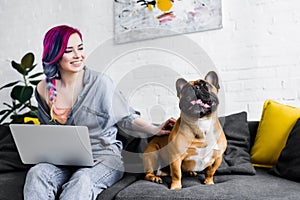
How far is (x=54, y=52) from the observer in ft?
5.78

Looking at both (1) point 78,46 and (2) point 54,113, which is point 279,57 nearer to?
(1) point 78,46

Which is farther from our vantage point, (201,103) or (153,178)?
(153,178)

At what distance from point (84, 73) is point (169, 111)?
84cm

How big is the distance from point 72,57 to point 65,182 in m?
0.61

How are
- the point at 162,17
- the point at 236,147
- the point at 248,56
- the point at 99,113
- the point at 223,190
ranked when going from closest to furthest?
the point at 223,190 → the point at 99,113 → the point at 236,147 → the point at 248,56 → the point at 162,17

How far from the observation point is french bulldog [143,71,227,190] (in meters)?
1.49

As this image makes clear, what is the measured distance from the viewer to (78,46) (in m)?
1.79

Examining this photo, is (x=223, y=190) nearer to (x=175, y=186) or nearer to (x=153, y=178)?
(x=175, y=186)

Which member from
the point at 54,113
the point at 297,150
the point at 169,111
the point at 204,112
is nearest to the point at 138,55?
the point at 169,111

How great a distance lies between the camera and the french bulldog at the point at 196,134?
1493mm

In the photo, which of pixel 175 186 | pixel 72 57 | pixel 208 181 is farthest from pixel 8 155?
pixel 208 181

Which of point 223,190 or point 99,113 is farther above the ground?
point 99,113

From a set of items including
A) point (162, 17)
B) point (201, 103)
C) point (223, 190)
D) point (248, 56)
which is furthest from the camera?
point (162, 17)

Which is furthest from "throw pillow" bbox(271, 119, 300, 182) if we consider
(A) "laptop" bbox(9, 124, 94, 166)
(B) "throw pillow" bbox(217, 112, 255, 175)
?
(A) "laptop" bbox(9, 124, 94, 166)
